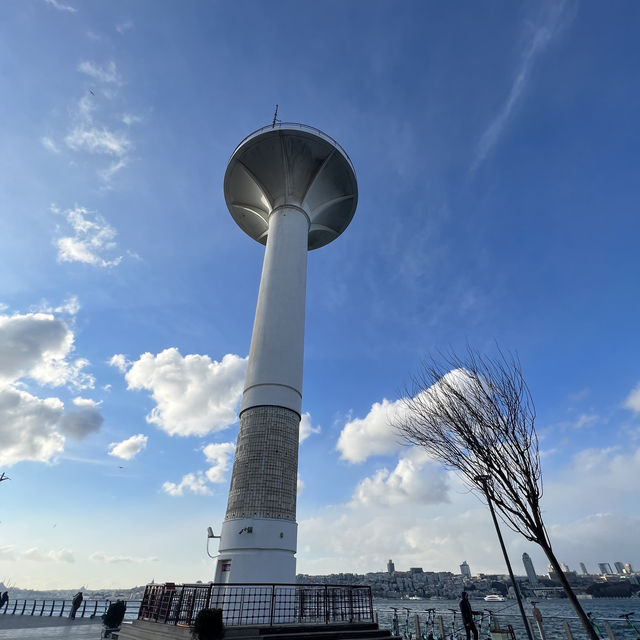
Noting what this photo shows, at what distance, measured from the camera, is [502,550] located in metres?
12.4

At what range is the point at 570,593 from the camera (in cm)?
782

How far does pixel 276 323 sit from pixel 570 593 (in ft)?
40.0

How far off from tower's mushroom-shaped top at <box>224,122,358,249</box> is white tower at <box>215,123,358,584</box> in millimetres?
52

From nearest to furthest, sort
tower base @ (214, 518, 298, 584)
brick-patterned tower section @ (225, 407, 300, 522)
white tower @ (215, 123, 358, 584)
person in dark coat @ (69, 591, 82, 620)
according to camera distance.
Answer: tower base @ (214, 518, 298, 584), white tower @ (215, 123, 358, 584), brick-patterned tower section @ (225, 407, 300, 522), person in dark coat @ (69, 591, 82, 620)

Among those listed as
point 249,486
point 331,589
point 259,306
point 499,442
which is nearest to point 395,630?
point 331,589

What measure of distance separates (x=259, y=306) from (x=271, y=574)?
396 inches

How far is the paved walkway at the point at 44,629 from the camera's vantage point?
1627 cm

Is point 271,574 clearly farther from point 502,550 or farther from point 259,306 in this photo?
point 259,306

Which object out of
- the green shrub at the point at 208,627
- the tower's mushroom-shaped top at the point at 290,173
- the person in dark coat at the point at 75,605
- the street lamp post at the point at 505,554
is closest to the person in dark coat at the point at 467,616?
the street lamp post at the point at 505,554

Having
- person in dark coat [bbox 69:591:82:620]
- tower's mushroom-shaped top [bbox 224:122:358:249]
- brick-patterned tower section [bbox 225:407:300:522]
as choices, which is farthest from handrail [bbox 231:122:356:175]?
person in dark coat [bbox 69:591:82:620]

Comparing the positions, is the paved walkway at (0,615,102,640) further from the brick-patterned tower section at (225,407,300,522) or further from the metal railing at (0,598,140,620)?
the brick-patterned tower section at (225,407,300,522)

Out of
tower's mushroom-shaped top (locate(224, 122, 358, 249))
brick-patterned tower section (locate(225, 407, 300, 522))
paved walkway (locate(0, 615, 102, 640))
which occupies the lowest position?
paved walkway (locate(0, 615, 102, 640))

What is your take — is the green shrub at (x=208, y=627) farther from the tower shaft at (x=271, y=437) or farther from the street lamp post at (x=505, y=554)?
the street lamp post at (x=505, y=554)

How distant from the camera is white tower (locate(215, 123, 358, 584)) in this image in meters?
12.8
